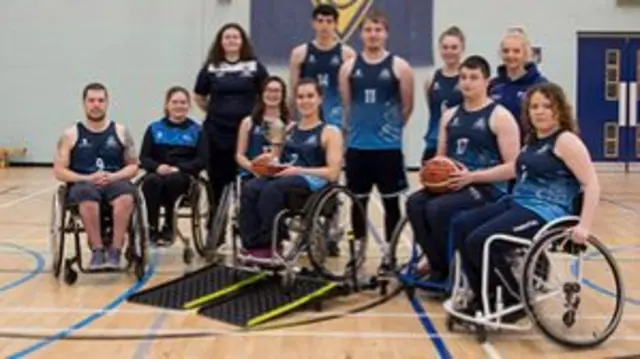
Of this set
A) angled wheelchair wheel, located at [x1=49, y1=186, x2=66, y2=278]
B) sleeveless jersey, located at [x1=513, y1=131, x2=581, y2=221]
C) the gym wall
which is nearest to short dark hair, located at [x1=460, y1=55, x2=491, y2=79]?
sleeveless jersey, located at [x1=513, y1=131, x2=581, y2=221]

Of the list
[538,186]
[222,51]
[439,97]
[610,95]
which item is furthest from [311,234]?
[610,95]

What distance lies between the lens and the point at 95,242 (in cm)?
414

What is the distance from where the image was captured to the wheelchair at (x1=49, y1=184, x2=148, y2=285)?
412 centimetres

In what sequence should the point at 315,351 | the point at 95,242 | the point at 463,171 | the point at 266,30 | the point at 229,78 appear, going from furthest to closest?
1. the point at 266,30
2. the point at 229,78
3. the point at 95,242
4. the point at 463,171
5. the point at 315,351

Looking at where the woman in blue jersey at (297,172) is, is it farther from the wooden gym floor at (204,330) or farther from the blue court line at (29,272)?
the blue court line at (29,272)

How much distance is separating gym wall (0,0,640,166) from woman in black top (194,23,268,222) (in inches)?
247

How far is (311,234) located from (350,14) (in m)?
7.40

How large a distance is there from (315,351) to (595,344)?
99 centimetres

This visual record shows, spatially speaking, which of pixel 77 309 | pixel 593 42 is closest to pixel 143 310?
pixel 77 309

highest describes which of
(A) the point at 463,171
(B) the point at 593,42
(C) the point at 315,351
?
(B) the point at 593,42

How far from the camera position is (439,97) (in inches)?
161

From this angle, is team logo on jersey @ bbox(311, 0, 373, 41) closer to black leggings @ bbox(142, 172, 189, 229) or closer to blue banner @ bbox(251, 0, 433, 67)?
blue banner @ bbox(251, 0, 433, 67)

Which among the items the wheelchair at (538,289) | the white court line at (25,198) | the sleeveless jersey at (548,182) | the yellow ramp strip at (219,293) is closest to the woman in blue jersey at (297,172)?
the yellow ramp strip at (219,293)

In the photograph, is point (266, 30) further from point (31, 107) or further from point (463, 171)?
point (463, 171)
